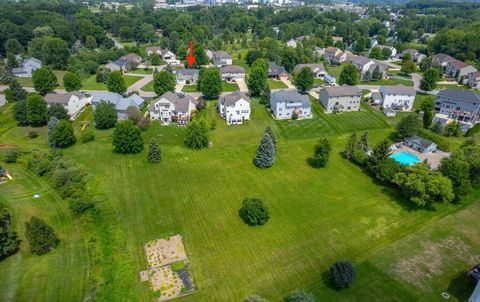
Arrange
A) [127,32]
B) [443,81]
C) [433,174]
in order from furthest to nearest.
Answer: [127,32]
[443,81]
[433,174]

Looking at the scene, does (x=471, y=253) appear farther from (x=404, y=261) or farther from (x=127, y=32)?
(x=127, y=32)

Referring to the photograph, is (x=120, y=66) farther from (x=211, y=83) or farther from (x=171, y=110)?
(x=171, y=110)

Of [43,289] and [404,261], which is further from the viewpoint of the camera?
[404,261]

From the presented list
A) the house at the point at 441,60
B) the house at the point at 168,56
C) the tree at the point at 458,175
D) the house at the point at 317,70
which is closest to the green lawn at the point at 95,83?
the house at the point at 168,56

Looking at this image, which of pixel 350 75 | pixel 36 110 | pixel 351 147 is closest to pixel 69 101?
pixel 36 110

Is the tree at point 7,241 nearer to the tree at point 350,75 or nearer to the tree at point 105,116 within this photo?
the tree at point 105,116

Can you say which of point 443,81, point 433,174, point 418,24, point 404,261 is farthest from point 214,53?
point 418,24
